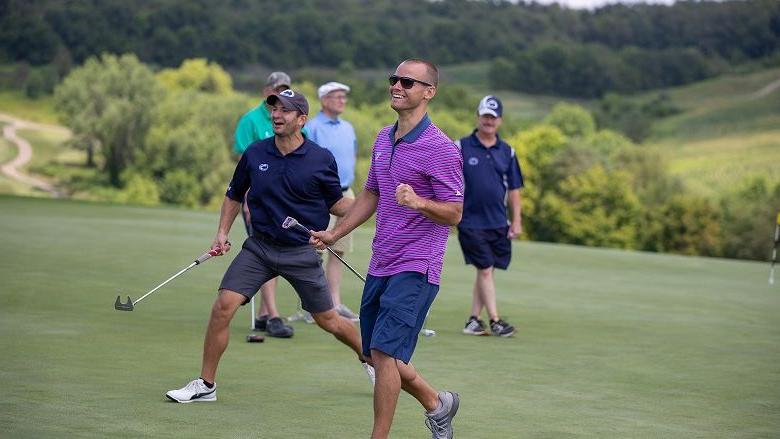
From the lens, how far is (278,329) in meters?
11.9

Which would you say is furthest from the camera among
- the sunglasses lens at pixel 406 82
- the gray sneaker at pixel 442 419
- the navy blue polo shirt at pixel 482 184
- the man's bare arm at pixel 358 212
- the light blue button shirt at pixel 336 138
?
the navy blue polo shirt at pixel 482 184

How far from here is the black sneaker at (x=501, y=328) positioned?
42.2 feet

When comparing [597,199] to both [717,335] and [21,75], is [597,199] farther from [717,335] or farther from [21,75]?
[717,335]

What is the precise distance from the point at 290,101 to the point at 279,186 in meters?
0.60

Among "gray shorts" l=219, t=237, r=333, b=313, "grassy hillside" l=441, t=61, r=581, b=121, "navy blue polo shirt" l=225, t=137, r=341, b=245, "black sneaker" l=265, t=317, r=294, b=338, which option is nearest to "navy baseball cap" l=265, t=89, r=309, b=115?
"navy blue polo shirt" l=225, t=137, r=341, b=245

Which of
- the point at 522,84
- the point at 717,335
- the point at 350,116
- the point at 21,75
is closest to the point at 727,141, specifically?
the point at 522,84

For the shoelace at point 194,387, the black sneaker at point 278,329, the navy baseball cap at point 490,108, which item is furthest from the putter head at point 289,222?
the navy baseball cap at point 490,108

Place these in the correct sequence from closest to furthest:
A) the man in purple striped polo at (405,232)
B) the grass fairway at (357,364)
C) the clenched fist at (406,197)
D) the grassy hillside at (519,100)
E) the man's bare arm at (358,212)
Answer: the clenched fist at (406,197) → the man in purple striped polo at (405,232) → the man's bare arm at (358,212) → the grass fairway at (357,364) → the grassy hillside at (519,100)

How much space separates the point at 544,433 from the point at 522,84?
189672mm

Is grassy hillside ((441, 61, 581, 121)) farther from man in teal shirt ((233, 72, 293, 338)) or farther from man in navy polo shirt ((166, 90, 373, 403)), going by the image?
man in navy polo shirt ((166, 90, 373, 403))

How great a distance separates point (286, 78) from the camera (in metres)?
11.8

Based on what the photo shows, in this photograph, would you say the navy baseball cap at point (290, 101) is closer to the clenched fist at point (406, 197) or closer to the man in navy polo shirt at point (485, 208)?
the clenched fist at point (406, 197)

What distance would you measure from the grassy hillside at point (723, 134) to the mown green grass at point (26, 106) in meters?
65.6

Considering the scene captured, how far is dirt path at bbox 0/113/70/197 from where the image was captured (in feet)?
369
